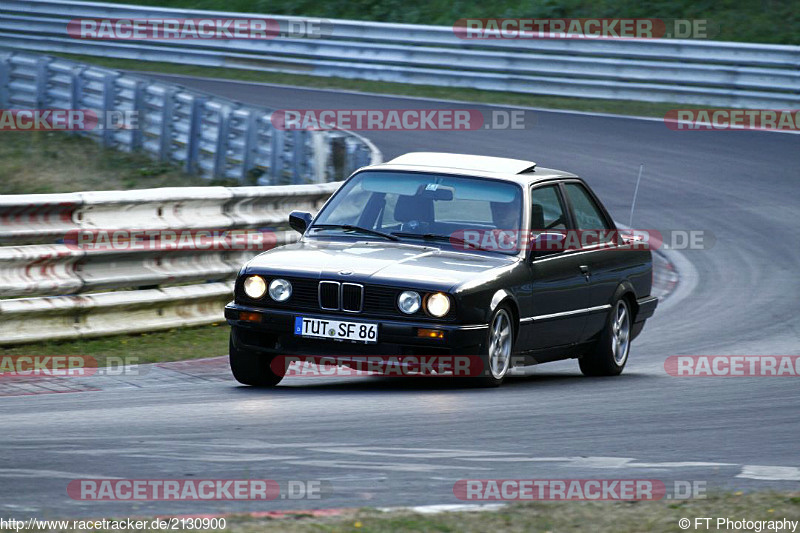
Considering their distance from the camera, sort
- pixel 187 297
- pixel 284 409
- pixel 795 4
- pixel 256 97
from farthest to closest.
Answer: pixel 795 4 < pixel 256 97 < pixel 187 297 < pixel 284 409

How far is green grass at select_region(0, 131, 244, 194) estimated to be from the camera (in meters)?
17.6

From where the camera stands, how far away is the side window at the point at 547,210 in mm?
9219

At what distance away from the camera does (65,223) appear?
32.4 feet

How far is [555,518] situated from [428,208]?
421cm

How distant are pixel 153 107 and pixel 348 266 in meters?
12.5

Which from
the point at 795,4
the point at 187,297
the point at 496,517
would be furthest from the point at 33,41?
the point at 496,517

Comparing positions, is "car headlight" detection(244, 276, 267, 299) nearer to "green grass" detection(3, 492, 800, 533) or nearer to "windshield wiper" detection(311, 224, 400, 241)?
"windshield wiper" detection(311, 224, 400, 241)

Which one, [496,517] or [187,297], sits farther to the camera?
[187,297]

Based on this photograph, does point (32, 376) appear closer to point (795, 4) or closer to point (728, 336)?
point (728, 336)

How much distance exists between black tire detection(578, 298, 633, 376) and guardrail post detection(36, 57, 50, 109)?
14158 mm
